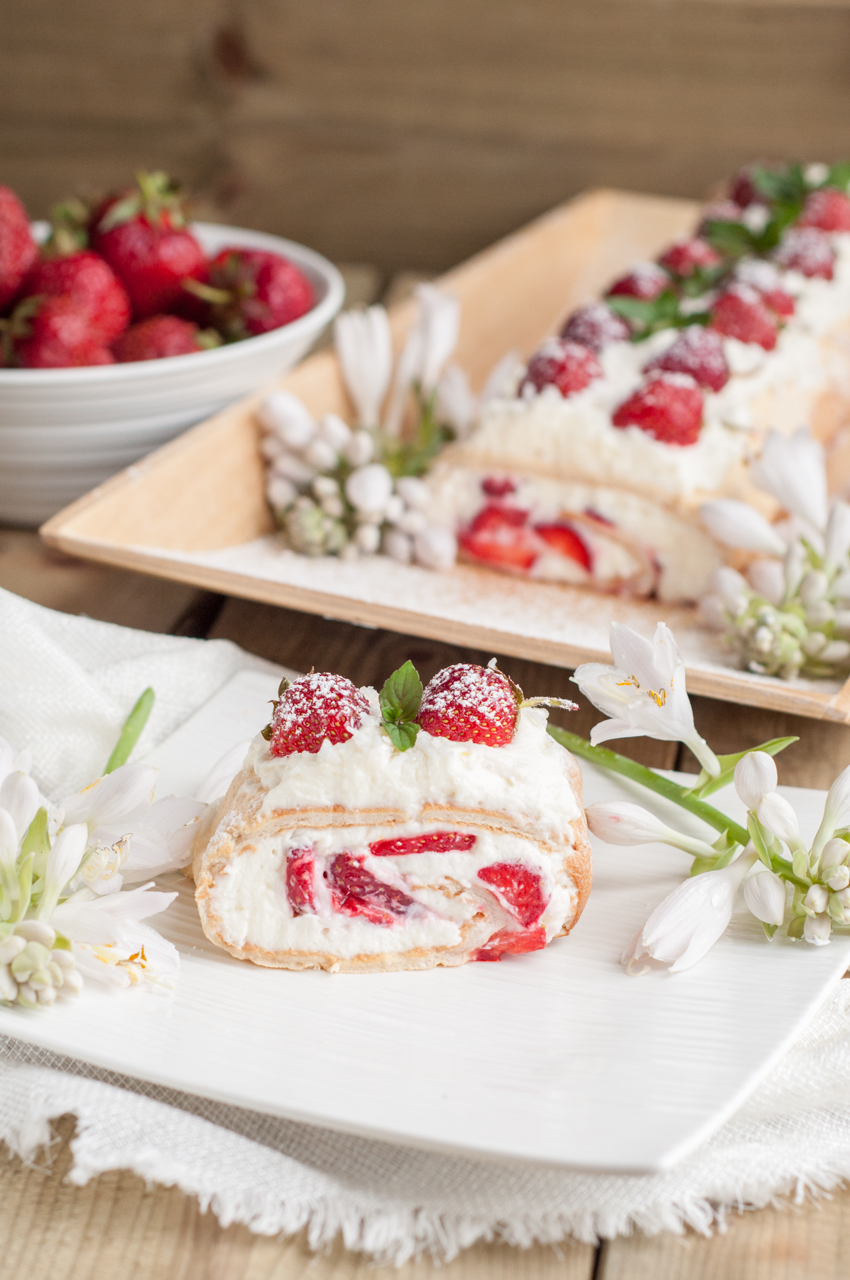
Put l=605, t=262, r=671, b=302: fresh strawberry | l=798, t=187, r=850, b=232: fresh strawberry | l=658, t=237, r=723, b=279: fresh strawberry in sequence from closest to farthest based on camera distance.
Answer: l=605, t=262, r=671, b=302: fresh strawberry
l=658, t=237, r=723, b=279: fresh strawberry
l=798, t=187, r=850, b=232: fresh strawberry

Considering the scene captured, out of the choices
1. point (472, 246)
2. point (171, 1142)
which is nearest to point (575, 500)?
point (171, 1142)

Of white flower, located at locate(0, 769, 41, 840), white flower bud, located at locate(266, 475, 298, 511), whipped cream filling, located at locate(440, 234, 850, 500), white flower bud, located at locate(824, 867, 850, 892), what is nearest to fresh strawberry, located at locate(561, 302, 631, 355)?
whipped cream filling, located at locate(440, 234, 850, 500)

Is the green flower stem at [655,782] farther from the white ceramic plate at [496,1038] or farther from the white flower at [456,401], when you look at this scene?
the white flower at [456,401]

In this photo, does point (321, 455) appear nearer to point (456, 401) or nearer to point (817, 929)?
point (456, 401)

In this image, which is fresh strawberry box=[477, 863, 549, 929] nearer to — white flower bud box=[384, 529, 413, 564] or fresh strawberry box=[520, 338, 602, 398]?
white flower bud box=[384, 529, 413, 564]

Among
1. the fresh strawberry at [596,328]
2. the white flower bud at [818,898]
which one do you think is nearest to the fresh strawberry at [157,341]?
the fresh strawberry at [596,328]
